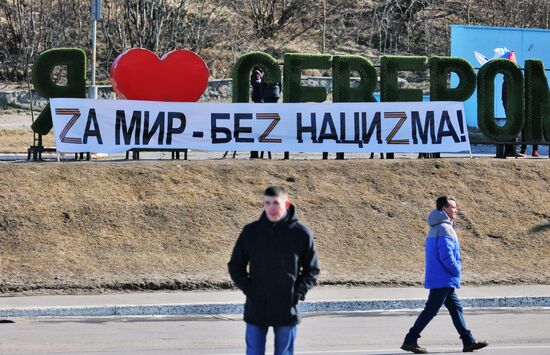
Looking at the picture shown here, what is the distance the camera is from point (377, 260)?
648 inches

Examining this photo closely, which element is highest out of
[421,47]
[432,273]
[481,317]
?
[421,47]

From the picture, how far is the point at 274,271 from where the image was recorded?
25.1 ft

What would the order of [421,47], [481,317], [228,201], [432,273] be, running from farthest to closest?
[421,47] → [228,201] → [481,317] → [432,273]

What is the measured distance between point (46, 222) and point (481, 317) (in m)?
6.56

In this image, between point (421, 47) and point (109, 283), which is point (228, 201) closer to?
point (109, 283)

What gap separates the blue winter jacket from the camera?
431 inches

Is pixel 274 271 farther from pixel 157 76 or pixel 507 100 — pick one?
pixel 507 100

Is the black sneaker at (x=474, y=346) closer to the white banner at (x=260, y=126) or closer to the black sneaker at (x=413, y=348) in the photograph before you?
Answer: the black sneaker at (x=413, y=348)

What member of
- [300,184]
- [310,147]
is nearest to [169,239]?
[300,184]

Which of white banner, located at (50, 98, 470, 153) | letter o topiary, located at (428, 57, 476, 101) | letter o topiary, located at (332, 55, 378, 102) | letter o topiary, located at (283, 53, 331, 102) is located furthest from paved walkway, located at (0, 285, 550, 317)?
letter o topiary, located at (428, 57, 476, 101)

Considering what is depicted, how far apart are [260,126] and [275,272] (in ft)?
41.5

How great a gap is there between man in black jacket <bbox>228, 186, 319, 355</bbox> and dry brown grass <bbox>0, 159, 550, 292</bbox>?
7.47 metres

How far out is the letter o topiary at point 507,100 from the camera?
2177cm

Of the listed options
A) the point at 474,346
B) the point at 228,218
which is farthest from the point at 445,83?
the point at 474,346
